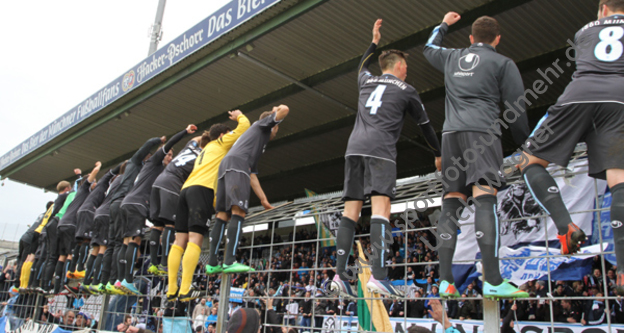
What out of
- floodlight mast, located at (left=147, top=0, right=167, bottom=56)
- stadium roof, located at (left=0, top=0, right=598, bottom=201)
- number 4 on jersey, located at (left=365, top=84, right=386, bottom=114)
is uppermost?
floodlight mast, located at (left=147, top=0, right=167, bottom=56)

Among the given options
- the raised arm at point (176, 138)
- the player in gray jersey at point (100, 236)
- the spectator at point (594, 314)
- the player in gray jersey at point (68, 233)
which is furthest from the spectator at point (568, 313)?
the player in gray jersey at point (68, 233)

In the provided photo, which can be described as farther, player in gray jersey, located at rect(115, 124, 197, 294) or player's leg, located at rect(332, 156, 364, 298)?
player in gray jersey, located at rect(115, 124, 197, 294)

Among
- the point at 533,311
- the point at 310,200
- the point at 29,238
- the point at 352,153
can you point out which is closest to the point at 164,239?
the point at 310,200

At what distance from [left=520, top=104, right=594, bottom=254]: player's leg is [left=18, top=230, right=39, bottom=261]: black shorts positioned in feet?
38.7

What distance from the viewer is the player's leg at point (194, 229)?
5598 mm

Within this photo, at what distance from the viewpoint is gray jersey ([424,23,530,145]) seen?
350 cm

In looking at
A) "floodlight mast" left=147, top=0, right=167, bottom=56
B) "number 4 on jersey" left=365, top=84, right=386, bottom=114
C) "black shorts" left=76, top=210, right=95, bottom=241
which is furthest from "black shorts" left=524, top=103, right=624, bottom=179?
"floodlight mast" left=147, top=0, right=167, bottom=56

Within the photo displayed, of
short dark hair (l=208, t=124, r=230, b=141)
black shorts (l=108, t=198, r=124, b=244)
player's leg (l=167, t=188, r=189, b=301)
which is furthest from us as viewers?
black shorts (l=108, t=198, r=124, b=244)

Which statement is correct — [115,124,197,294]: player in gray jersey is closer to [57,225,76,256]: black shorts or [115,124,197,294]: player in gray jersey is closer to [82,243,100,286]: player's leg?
[82,243,100,286]: player's leg

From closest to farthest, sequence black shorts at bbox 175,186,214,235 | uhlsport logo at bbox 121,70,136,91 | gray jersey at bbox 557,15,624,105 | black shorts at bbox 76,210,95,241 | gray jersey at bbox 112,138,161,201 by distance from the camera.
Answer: gray jersey at bbox 557,15,624,105
black shorts at bbox 175,186,214,235
gray jersey at bbox 112,138,161,201
black shorts at bbox 76,210,95,241
uhlsport logo at bbox 121,70,136,91

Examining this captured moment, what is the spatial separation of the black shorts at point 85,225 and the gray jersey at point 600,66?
8.05m

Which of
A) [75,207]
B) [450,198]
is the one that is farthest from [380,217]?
[75,207]

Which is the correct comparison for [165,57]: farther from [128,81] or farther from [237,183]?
[237,183]

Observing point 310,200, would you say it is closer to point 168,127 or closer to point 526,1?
point 526,1
